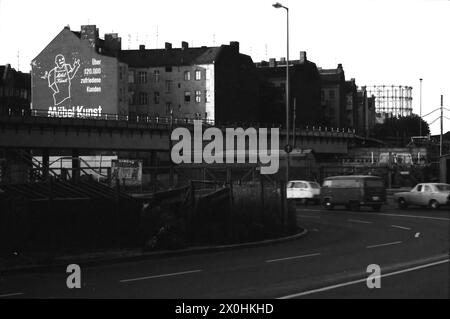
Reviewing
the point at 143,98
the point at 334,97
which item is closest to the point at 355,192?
the point at 143,98

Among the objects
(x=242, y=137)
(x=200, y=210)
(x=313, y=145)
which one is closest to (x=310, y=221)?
(x=200, y=210)

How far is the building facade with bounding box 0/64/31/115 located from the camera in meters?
129

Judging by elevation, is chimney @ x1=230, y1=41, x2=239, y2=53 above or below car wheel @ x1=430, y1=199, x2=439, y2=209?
above

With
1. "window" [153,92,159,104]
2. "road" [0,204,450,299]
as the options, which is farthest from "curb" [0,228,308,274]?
"window" [153,92,159,104]

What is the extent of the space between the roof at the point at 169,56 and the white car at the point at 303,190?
7591 centimetres

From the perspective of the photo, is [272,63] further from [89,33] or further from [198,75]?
[89,33]

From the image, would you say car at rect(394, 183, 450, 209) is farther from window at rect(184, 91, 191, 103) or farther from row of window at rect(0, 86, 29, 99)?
row of window at rect(0, 86, 29, 99)

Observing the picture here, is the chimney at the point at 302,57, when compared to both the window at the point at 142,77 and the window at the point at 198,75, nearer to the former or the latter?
the window at the point at 198,75

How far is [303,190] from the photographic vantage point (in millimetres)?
50719

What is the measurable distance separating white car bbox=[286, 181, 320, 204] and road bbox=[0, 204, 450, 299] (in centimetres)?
2484

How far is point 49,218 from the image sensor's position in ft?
64.4

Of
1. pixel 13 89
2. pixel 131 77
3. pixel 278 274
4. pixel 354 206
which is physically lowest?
pixel 354 206

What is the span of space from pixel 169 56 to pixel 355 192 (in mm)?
91218
